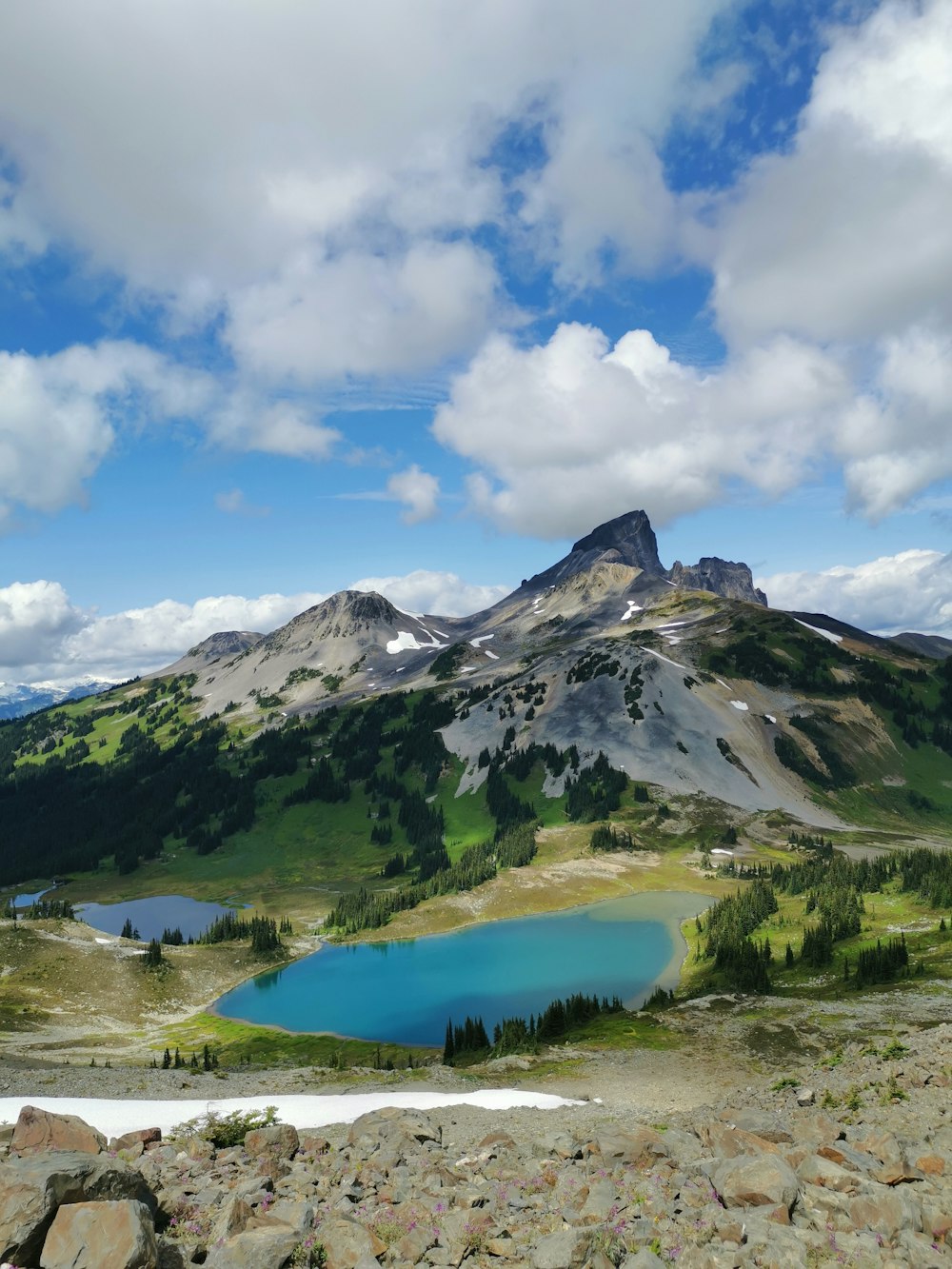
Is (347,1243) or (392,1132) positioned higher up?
(347,1243)

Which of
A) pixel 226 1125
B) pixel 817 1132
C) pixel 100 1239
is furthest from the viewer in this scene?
pixel 226 1125

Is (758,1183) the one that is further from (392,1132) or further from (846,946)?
(846,946)

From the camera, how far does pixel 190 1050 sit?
221 ft

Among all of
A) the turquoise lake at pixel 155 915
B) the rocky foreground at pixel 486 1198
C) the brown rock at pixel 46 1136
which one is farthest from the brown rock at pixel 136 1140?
the turquoise lake at pixel 155 915

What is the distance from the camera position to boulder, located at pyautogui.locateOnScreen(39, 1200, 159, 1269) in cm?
1106

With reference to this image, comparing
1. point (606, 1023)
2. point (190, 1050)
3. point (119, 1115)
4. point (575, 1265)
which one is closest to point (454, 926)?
point (190, 1050)

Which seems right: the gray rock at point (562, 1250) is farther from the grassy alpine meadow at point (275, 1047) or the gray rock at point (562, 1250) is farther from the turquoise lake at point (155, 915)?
the turquoise lake at point (155, 915)

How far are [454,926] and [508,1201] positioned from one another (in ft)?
358

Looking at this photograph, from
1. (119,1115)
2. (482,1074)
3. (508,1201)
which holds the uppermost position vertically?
(508,1201)

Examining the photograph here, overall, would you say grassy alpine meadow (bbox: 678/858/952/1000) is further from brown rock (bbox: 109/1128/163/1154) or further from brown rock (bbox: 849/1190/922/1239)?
brown rock (bbox: 109/1128/163/1154)

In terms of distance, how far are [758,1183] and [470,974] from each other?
8498 centimetres

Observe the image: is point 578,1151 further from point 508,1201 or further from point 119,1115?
point 119,1115

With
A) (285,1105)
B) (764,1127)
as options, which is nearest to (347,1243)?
(764,1127)

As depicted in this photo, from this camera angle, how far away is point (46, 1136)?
54.5 ft
